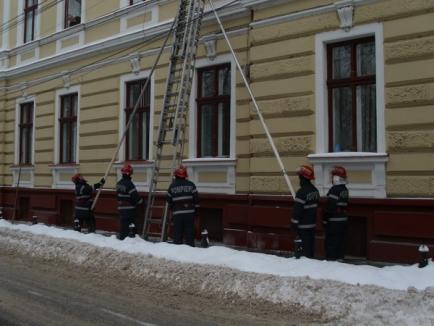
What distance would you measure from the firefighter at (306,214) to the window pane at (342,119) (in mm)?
1383

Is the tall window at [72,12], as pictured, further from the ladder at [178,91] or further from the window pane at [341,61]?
the window pane at [341,61]

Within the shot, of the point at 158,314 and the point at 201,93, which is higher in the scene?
the point at 201,93

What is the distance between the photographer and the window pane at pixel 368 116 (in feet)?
34.0

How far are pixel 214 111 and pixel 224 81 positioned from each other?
739 millimetres

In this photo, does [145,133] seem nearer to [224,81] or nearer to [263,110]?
[224,81]

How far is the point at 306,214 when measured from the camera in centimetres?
970

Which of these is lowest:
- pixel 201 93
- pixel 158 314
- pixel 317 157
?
pixel 158 314

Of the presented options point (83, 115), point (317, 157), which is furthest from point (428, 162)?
point (83, 115)

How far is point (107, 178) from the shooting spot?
16000 millimetres

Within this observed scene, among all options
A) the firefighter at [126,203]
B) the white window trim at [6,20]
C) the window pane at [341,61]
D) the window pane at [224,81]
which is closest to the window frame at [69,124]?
the white window trim at [6,20]

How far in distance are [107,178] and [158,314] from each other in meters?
9.30

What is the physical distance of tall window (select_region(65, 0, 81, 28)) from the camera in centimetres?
1817

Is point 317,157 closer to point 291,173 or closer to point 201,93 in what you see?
point 291,173

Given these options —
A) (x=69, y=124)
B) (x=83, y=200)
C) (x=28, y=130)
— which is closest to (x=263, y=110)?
(x=83, y=200)
